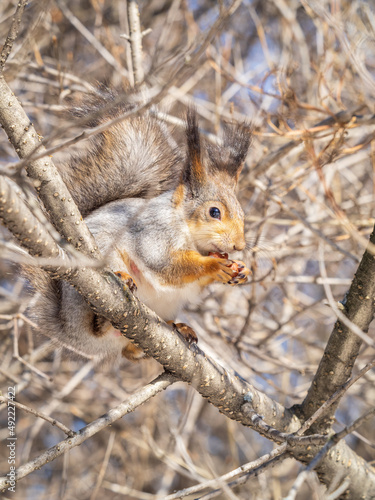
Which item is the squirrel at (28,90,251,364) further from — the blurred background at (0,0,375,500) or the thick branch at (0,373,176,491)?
the blurred background at (0,0,375,500)

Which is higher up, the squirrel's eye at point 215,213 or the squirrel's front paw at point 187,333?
the squirrel's eye at point 215,213

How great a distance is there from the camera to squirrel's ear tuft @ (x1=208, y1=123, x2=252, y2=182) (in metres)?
2.11

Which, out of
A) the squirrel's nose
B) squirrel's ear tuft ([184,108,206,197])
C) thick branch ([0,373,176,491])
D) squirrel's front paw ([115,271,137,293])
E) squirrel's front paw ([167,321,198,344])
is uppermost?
squirrel's ear tuft ([184,108,206,197])

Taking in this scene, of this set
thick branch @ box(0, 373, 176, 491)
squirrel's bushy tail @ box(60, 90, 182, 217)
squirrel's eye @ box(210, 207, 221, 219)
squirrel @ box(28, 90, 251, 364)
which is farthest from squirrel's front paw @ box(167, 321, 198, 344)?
squirrel's bushy tail @ box(60, 90, 182, 217)

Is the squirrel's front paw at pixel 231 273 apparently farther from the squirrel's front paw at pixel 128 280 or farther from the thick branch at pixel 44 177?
the thick branch at pixel 44 177

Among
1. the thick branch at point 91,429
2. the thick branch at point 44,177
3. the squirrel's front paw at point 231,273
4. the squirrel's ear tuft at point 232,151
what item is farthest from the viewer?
the squirrel's ear tuft at point 232,151

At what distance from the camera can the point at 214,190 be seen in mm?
2000

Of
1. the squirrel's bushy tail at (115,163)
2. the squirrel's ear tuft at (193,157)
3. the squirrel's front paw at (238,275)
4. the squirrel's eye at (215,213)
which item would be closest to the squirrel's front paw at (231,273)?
the squirrel's front paw at (238,275)

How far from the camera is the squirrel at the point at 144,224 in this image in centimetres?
181

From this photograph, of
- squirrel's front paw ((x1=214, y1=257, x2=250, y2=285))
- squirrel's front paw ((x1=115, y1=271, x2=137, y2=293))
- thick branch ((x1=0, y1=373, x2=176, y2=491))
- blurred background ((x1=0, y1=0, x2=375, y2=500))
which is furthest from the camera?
blurred background ((x1=0, y1=0, x2=375, y2=500))

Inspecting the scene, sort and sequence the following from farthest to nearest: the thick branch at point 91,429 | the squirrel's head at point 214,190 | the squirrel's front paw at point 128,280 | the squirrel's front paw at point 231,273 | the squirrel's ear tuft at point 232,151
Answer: the squirrel's ear tuft at point 232,151 → the squirrel's head at point 214,190 → the squirrel's front paw at point 231,273 → the squirrel's front paw at point 128,280 → the thick branch at point 91,429

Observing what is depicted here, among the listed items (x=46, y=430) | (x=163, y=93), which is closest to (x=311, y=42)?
(x=46, y=430)

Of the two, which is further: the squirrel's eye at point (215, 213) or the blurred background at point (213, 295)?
the blurred background at point (213, 295)

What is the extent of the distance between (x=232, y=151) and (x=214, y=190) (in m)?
0.25
